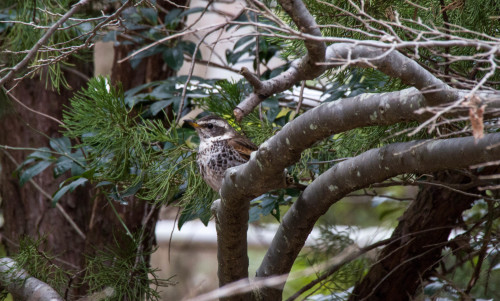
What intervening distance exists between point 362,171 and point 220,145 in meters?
1.15

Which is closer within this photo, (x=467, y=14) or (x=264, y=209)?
(x=467, y=14)

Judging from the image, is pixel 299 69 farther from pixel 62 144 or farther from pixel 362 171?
pixel 62 144

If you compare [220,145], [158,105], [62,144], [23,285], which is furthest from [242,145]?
[23,285]

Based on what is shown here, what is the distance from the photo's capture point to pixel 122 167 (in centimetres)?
279

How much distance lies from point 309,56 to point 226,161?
1.29 metres

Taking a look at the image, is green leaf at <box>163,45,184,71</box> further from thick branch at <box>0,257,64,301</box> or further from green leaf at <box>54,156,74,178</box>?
thick branch at <box>0,257,64,301</box>

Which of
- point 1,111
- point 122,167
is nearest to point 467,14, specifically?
point 122,167

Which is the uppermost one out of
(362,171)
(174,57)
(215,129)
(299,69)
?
(174,57)

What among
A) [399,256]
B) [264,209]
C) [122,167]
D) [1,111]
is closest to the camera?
[122,167]

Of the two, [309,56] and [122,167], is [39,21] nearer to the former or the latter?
[122,167]

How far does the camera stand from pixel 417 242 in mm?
3389

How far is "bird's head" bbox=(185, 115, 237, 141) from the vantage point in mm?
3221

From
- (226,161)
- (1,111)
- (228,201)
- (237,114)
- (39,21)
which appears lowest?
(228,201)

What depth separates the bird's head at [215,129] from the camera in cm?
322
